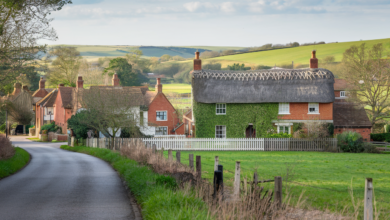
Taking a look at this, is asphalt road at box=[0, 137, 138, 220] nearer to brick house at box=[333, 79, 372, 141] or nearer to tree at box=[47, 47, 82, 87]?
brick house at box=[333, 79, 372, 141]

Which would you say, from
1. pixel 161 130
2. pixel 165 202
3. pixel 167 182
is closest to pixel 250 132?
pixel 161 130

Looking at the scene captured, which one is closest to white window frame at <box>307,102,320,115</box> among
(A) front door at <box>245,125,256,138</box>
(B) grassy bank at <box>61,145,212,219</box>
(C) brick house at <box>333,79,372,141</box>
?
(C) brick house at <box>333,79,372,141</box>

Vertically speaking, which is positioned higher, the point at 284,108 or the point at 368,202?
the point at 284,108

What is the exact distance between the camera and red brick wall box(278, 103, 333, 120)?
4103 centimetres

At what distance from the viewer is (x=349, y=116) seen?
149 feet

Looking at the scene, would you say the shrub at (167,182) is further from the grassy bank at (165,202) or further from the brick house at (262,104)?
A: the brick house at (262,104)

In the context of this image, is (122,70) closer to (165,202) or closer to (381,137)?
(381,137)

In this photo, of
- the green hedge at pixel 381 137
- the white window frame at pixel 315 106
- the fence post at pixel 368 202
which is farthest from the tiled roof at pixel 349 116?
A: the fence post at pixel 368 202

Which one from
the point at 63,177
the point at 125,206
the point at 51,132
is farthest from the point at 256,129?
the point at 51,132

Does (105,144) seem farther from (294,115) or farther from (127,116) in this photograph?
(294,115)

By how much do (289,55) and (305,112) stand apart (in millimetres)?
67665

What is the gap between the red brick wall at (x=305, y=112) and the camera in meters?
41.0

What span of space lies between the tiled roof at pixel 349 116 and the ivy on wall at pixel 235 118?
8674 mm

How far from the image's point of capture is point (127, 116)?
37.5 m
